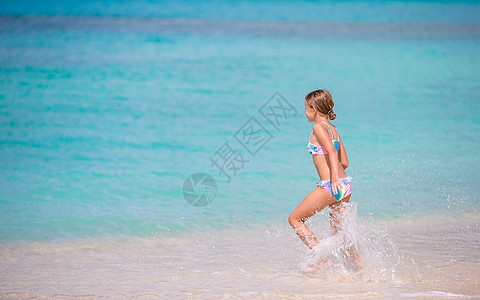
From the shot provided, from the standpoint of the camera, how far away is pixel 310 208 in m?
3.82

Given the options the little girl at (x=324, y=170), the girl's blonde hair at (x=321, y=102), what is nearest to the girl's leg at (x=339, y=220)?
the little girl at (x=324, y=170)

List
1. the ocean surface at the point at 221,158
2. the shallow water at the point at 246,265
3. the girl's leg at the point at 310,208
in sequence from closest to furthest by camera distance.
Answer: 1. the shallow water at the point at 246,265
2. the girl's leg at the point at 310,208
3. the ocean surface at the point at 221,158

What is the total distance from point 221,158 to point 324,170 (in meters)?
3.87

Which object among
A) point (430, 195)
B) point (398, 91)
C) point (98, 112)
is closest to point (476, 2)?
point (398, 91)

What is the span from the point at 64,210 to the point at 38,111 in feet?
16.8

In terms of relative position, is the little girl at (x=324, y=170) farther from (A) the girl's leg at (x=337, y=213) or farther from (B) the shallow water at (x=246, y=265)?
(B) the shallow water at (x=246, y=265)

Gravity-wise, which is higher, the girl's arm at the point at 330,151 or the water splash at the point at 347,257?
the girl's arm at the point at 330,151

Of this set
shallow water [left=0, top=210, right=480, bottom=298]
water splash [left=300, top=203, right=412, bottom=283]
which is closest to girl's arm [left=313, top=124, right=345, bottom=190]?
water splash [left=300, top=203, right=412, bottom=283]

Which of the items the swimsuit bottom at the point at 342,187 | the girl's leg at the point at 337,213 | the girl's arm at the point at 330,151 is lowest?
the girl's leg at the point at 337,213

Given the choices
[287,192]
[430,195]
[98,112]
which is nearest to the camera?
[430,195]

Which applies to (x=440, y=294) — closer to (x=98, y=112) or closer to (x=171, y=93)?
(x=98, y=112)

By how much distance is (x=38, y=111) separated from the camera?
34.3ft

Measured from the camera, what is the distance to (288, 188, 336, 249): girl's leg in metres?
3.78

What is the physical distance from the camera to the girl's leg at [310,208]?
3.78 metres
